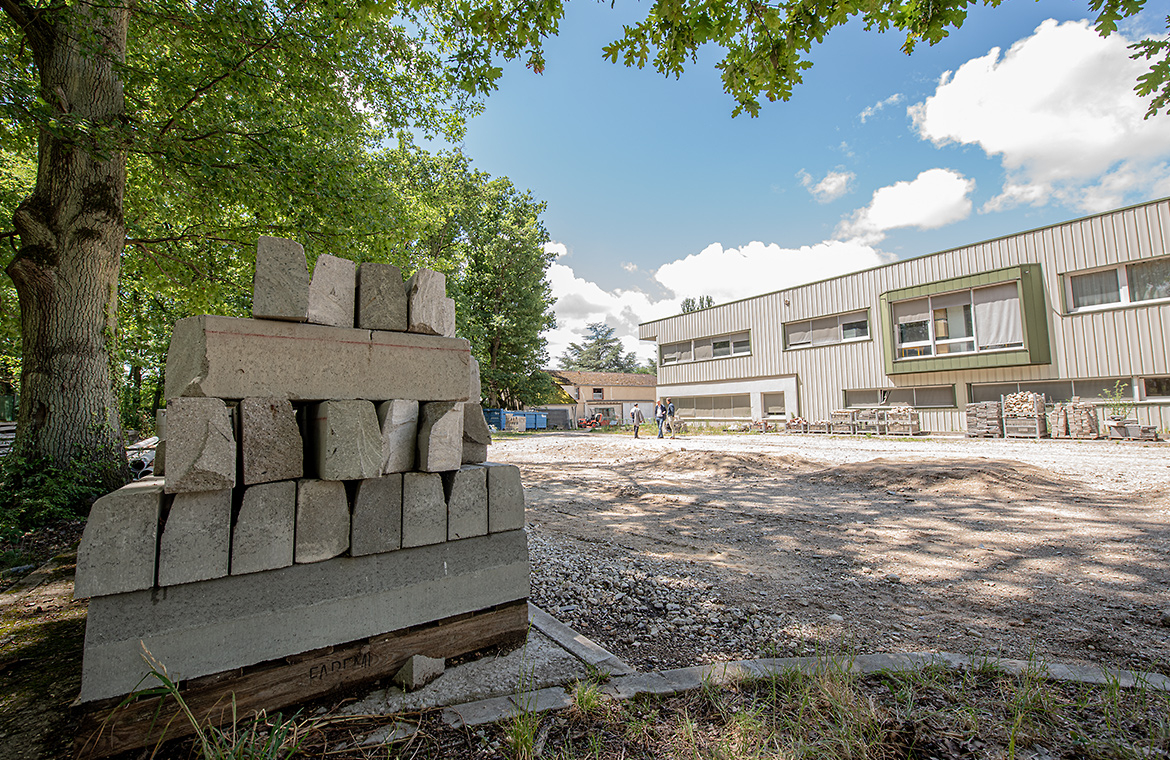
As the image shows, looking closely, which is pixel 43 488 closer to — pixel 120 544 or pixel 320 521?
pixel 120 544

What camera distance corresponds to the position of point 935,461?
8.94 meters

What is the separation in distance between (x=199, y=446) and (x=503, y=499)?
1.35 metres

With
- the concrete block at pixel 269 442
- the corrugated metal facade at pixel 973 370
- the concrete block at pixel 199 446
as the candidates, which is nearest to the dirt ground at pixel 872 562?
the concrete block at pixel 269 442

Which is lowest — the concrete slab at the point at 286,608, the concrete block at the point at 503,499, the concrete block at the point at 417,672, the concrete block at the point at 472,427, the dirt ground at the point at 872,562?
the dirt ground at the point at 872,562

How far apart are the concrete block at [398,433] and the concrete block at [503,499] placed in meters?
0.41

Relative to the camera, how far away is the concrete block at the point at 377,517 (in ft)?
7.17

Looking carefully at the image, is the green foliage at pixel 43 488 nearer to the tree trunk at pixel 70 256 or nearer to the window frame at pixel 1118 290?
the tree trunk at pixel 70 256

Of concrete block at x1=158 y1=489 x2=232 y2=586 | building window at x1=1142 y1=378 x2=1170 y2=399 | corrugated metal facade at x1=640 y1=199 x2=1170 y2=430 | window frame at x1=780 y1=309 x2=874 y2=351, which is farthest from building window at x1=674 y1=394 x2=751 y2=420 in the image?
concrete block at x1=158 y1=489 x2=232 y2=586

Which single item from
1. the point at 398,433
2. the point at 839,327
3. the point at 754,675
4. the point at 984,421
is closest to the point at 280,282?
the point at 398,433

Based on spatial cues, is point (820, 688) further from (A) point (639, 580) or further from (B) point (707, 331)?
(B) point (707, 331)

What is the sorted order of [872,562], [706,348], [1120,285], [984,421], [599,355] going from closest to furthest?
[872,562] → [1120,285] → [984,421] → [706,348] → [599,355]

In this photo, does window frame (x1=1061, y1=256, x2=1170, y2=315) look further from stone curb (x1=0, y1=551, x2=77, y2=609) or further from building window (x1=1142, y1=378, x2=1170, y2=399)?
stone curb (x1=0, y1=551, x2=77, y2=609)

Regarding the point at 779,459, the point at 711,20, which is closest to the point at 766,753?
the point at 711,20

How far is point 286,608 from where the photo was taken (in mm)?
2035
